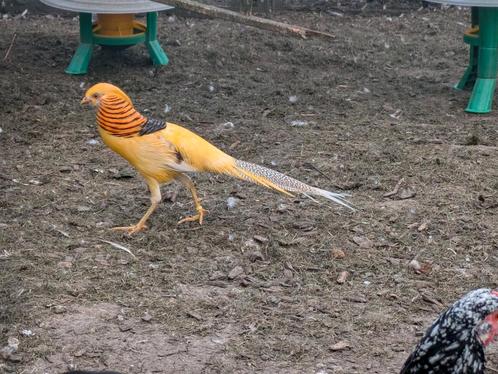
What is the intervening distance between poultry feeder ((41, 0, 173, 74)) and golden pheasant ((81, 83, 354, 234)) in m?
2.67

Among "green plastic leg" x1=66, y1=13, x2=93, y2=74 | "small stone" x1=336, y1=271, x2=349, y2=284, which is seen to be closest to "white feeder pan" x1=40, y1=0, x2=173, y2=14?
"green plastic leg" x1=66, y1=13, x2=93, y2=74

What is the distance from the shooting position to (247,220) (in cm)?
500

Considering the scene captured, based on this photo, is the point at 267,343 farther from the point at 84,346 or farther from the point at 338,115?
the point at 338,115

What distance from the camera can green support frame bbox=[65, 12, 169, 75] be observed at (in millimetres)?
7605

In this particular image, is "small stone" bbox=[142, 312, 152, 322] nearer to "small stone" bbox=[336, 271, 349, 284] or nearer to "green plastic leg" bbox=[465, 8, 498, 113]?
"small stone" bbox=[336, 271, 349, 284]

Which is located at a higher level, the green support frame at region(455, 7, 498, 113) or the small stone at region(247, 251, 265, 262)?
the green support frame at region(455, 7, 498, 113)

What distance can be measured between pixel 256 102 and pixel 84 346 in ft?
11.8

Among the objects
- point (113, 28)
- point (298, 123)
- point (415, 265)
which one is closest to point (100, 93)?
point (415, 265)

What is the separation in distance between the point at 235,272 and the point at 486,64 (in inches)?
140

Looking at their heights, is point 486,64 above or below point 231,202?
above

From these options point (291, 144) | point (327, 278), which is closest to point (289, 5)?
point (291, 144)

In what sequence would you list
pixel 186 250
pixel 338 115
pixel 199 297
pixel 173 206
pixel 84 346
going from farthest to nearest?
pixel 338 115
pixel 173 206
pixel 186 250
pixel 199 297
pixel 84 346

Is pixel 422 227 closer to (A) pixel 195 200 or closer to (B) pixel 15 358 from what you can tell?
(A) pixel 195 200

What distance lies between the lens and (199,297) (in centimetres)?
421
